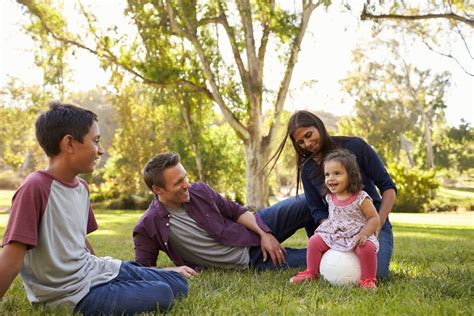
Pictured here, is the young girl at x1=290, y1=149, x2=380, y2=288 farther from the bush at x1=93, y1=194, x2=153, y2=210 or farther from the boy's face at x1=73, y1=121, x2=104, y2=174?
the bush at x1=93, y1=194, x2=153, y2=210

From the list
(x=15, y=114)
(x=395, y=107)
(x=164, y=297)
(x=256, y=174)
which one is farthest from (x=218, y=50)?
(x=395, y=107)

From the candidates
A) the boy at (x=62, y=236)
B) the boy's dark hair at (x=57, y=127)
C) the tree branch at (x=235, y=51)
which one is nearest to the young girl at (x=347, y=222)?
the boy at (x=62, y=236)

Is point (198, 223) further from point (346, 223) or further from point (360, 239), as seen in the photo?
point (360, 239)

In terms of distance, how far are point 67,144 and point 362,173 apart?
271cm

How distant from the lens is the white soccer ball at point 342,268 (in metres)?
3.92

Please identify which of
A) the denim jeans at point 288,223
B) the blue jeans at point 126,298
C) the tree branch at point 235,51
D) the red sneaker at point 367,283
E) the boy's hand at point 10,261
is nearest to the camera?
the boy's hand at point 10,261

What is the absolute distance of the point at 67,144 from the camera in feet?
9.66

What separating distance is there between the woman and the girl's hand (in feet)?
1.49

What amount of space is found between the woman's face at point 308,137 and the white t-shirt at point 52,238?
1.98 metres

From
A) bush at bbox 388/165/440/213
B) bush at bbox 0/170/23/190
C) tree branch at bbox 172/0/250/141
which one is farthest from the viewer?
bush at bbox 0/170/23/190

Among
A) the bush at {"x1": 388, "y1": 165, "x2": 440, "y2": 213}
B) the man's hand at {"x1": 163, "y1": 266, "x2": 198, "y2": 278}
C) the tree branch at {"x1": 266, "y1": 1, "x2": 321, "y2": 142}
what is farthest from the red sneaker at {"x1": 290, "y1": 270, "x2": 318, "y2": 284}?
the bush at {"x1": 388, "y1": 165, "x2": 440, "y2": 213}

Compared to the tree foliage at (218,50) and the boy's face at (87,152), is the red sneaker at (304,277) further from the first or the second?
the tree foliage at (218,50)

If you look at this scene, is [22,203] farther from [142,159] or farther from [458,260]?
[142,159]

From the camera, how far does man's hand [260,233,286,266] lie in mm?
4746
